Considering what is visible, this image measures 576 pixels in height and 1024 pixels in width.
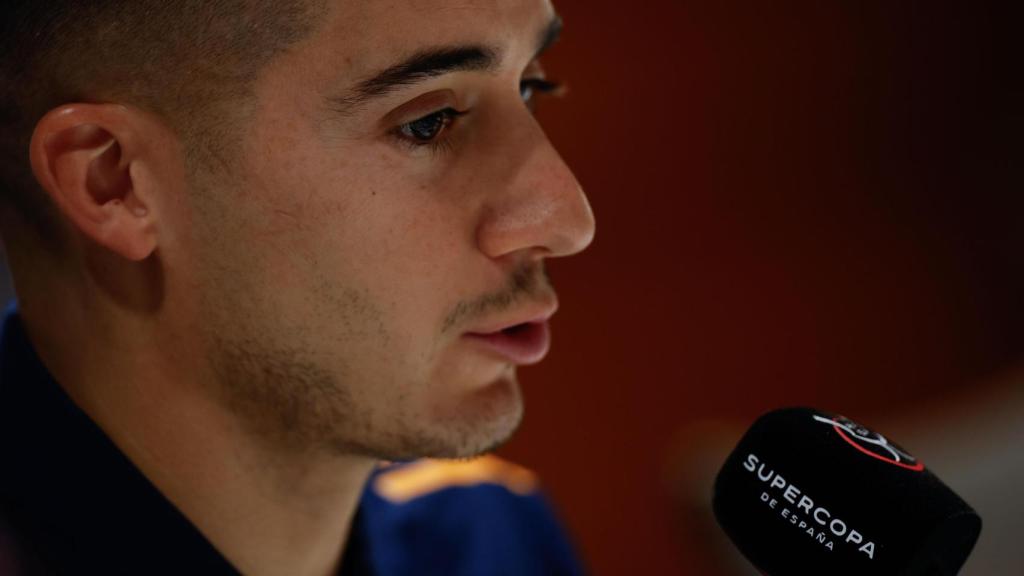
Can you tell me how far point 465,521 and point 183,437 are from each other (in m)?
0.55

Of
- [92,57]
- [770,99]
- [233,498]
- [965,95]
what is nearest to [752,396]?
[770,99]

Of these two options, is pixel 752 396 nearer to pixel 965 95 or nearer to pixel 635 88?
pixel 635 88

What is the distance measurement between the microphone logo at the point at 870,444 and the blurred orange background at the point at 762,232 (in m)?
1.68

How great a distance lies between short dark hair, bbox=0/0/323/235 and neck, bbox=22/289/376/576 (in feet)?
0.70

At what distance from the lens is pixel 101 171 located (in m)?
1.20

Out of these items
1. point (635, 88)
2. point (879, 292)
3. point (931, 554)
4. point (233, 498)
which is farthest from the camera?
point (879, 292)

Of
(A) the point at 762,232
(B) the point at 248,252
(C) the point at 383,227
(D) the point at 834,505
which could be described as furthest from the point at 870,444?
Result: (A) the point at 762,232

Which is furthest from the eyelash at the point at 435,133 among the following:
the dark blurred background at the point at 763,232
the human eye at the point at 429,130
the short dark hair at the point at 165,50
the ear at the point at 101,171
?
the dark blurred background at the point at 763,232

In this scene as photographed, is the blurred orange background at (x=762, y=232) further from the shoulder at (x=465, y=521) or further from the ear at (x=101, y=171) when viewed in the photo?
the ear at (x=101, y=171)

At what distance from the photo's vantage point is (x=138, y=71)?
3.83 ft

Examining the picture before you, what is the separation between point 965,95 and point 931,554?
2.45m

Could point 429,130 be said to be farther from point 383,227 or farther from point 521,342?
point 521,342

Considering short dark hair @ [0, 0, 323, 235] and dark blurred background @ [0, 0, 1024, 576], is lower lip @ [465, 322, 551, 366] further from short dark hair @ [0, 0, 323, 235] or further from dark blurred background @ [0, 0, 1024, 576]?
dark blurred background @ [0, 0, 1024, 576]

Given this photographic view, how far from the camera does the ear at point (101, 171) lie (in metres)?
1.16
